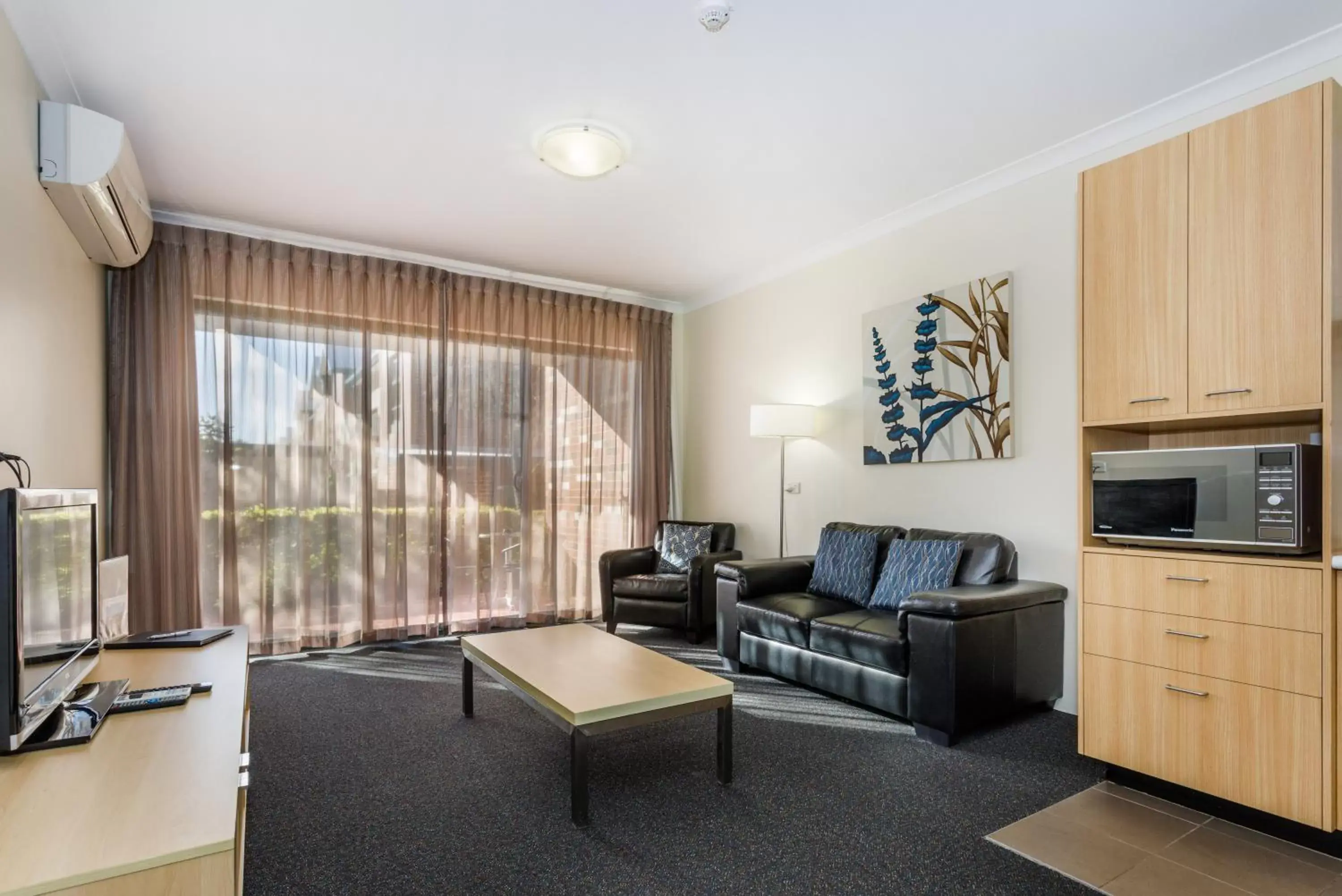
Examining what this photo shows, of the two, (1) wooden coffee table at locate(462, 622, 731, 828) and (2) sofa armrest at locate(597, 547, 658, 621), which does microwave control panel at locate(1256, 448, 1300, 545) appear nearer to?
(1) wooden coffee table at locate(462, 622, 731, 828)

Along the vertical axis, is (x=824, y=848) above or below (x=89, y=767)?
below

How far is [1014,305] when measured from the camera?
144 inches

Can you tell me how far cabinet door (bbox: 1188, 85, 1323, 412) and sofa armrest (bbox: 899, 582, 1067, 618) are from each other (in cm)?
107

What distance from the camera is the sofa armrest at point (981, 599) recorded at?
2.92m

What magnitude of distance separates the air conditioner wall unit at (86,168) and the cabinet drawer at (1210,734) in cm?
424

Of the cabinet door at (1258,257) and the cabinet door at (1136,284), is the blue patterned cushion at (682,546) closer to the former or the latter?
the cabinet door at (1136,284)

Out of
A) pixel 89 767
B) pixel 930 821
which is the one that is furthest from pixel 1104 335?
pixel 89 767

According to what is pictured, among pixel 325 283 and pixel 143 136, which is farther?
pixel 325 283

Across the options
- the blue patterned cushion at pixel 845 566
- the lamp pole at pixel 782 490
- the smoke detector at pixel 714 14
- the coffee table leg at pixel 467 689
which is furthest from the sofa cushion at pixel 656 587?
the smoke detector at pixel 714 14

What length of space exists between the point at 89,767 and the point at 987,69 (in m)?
3.45

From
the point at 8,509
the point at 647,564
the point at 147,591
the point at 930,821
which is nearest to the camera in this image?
the point at 8,509

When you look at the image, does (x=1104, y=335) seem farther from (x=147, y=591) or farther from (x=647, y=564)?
(x=147, y=591)

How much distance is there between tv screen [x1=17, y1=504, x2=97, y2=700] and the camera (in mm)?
1555

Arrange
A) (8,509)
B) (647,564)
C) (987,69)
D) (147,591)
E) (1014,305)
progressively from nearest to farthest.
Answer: (8,509) → (987,69) → (1014,305) → (147,591) → (647,564)
